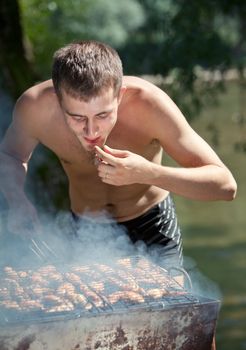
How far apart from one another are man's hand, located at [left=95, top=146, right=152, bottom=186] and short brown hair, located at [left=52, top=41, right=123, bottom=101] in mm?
230

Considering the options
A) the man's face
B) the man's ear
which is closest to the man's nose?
the man's face

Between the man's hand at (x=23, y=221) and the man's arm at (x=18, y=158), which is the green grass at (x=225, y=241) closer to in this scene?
the man's arm at (x=18, y=158)

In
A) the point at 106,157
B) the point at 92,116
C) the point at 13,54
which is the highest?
the point at 92,116

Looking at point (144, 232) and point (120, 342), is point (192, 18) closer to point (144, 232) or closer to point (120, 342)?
point (144, 232)

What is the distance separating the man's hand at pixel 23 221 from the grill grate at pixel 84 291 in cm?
27

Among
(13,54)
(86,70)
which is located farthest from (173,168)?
(13,54)

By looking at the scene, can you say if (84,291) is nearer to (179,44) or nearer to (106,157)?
(106,157)

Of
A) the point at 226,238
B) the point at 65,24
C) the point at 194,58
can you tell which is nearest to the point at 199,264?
the point at 226,238

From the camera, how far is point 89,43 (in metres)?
3.48

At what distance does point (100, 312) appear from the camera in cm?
311

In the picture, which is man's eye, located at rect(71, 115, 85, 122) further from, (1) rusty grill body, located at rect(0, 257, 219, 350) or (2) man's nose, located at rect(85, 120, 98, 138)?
(1) rusty grill body, located at rect(0, 257, 219, 350)

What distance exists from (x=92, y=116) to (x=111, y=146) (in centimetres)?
60

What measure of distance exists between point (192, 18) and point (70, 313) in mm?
4771

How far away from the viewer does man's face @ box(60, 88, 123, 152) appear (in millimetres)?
3318
